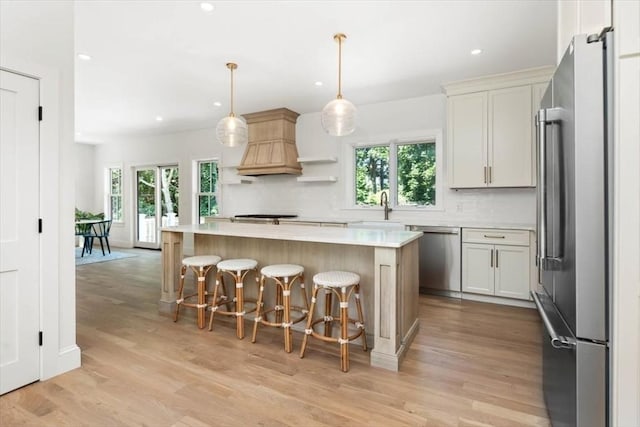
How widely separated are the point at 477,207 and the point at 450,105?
4.58 ft

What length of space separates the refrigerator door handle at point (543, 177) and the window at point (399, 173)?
3.19 m

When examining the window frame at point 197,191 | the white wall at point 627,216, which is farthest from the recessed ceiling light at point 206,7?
the window frame at point 197,191

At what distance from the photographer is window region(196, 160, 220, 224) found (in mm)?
7211

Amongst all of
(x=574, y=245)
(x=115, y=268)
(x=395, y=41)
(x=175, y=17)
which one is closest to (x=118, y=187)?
(x=115, y=268)

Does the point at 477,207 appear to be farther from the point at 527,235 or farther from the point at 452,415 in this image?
the point at 452,415

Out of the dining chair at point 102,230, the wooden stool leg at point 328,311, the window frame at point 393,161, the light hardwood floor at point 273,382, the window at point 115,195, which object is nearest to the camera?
the light hardwood floor at point 273,382

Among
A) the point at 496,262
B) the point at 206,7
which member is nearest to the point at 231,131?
the point at 206,7

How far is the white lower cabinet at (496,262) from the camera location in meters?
3.71

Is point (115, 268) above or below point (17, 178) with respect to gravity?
below

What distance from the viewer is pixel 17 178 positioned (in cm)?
204

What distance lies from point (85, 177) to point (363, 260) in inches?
346

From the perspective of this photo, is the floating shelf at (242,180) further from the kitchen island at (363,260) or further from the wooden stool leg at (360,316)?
the wooden stool leg at (360,316)

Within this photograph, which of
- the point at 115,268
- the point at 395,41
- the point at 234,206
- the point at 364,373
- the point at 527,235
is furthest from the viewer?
the point at 234,206

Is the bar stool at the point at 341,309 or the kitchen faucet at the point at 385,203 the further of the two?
the kitchen faucet at the point at 385,203
